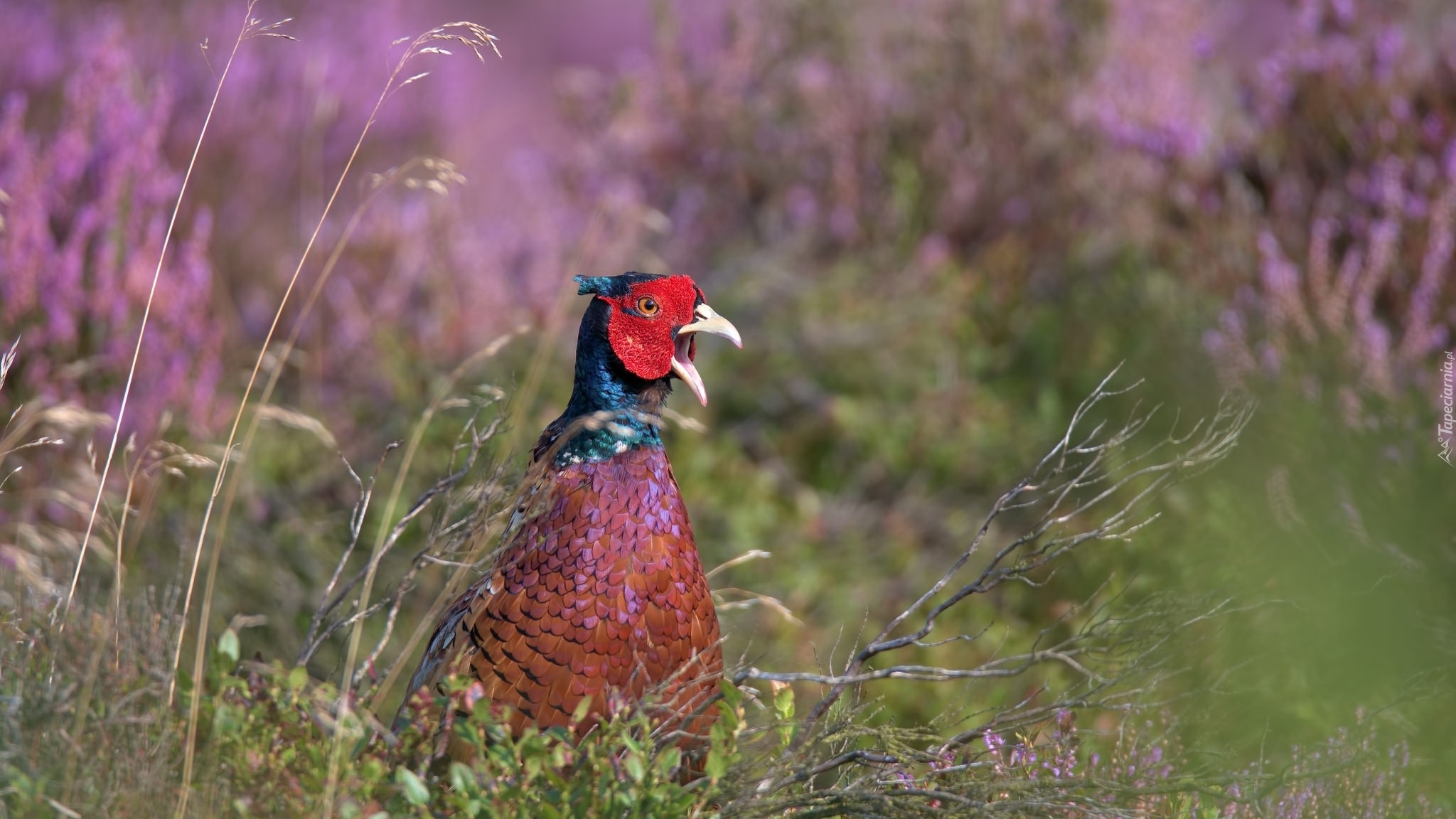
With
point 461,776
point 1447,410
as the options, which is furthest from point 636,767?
point 1447,410

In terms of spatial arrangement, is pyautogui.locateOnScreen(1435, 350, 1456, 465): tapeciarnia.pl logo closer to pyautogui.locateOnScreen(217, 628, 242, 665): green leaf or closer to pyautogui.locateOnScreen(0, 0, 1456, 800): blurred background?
pyautogui.locateOnScreen(0, 0, 1456, 800): blurred background

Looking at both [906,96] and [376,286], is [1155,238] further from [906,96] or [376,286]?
[376,286]

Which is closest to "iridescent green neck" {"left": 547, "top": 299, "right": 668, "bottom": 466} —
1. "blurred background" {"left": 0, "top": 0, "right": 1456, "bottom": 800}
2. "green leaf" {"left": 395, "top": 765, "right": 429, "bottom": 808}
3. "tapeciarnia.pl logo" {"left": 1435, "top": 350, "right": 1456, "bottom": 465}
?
"blurred background" {"left": 0, "top": 0, "right": 1456, "bottom": 800}

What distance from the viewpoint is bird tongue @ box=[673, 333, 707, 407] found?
7.41 ft

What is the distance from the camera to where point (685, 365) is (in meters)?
2.32

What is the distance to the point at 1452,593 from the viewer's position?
2461mm

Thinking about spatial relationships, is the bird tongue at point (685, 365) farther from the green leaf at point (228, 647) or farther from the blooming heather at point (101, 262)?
the blooming heather at point (101, 262)

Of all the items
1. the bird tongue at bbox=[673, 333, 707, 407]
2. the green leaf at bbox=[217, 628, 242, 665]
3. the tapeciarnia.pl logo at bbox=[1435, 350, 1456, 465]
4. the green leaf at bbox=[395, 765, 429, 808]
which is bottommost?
the green leaf at bbox=[395, 765, 429, 808]

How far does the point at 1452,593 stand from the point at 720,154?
3708 mm

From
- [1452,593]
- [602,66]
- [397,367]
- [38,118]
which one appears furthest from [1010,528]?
[602,66]

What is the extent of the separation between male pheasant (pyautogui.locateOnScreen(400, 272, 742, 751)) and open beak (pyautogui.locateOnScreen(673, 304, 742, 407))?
0.09 feet

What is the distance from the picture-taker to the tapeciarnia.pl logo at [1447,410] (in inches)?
115

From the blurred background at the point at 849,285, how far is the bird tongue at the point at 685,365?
0.31 metres

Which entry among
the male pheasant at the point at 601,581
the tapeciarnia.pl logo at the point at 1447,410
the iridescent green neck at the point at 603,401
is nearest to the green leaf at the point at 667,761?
the male pheasant at the point at 601,581
